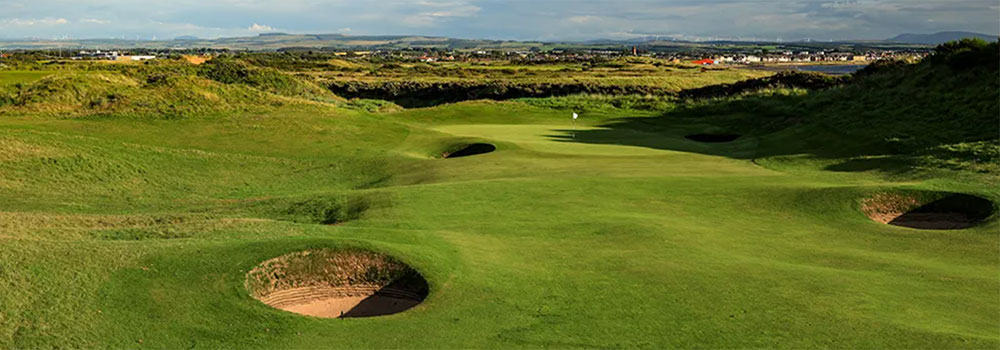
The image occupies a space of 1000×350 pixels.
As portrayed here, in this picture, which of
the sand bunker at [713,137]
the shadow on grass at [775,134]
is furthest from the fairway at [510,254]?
the sand bunker at [713,137]

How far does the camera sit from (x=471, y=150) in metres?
32.2

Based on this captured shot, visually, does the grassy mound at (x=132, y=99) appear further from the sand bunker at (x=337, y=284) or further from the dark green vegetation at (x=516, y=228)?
the sand bunker at (x=337, y=284)

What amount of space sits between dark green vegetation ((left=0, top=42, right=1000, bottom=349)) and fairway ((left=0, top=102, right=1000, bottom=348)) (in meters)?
0.06

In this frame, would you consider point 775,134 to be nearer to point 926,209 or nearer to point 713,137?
point 713,137

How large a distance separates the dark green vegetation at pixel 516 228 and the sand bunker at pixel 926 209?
0.20 meters

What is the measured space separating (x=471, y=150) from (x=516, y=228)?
53.5 feet

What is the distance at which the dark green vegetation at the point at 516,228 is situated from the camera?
9.85 meters

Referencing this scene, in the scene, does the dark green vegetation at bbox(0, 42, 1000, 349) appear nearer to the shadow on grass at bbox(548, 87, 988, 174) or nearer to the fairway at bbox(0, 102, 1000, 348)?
the fairway at bbox(0, 102, 1000, 348)

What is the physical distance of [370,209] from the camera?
62.3ft

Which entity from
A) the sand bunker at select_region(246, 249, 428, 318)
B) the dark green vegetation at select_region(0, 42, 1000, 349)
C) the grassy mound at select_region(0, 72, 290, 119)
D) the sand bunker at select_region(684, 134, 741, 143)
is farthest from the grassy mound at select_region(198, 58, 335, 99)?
the sand bunker at select_region(246, 249, 428, 318)

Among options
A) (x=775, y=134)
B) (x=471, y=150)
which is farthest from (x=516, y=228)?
(x=775, y=134)

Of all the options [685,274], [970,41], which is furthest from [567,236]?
[970,41]

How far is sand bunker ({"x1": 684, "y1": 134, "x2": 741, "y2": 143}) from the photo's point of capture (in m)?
40.2

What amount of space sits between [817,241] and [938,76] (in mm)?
30509
